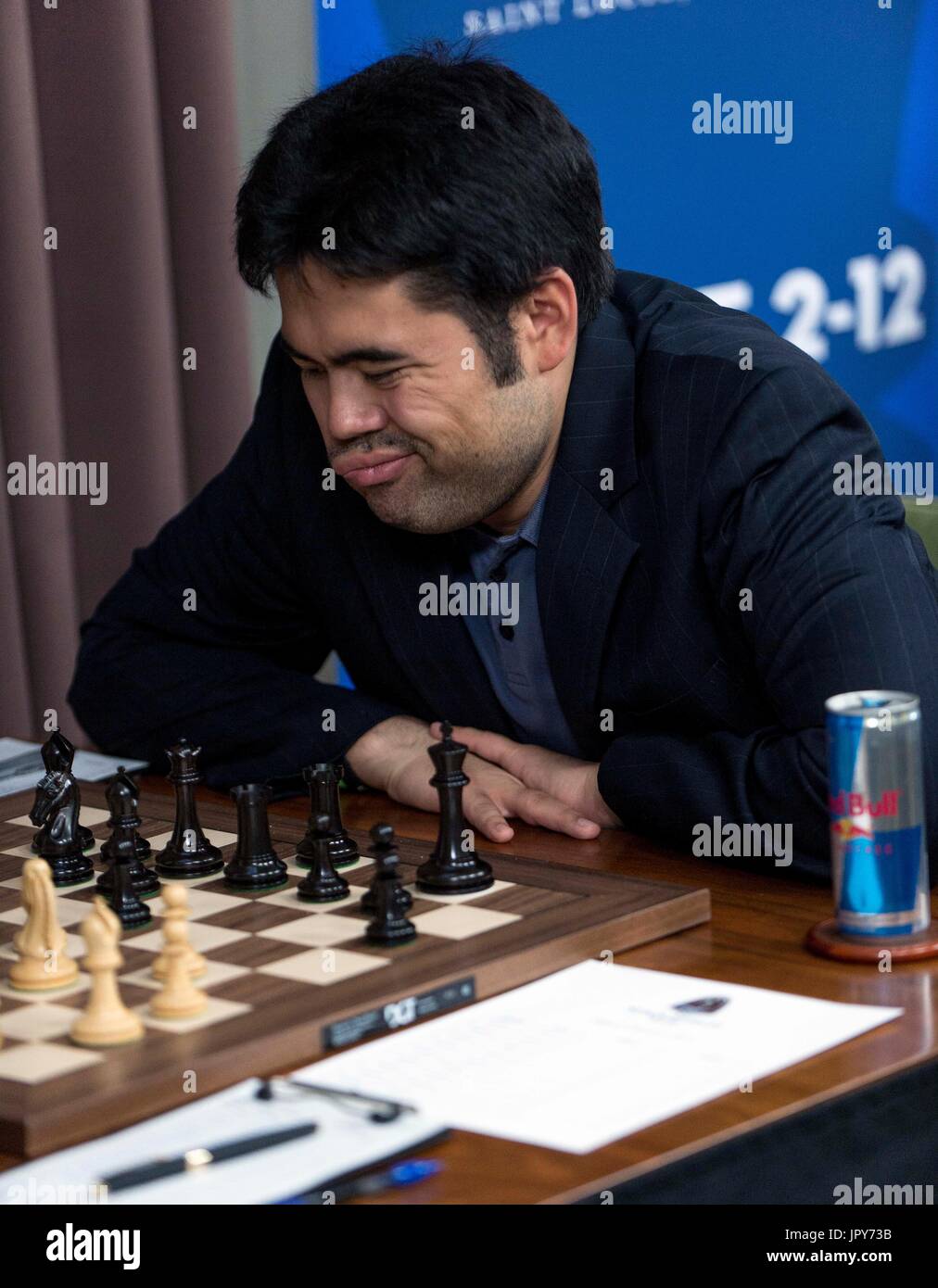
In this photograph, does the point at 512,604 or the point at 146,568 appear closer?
the point at 512,604

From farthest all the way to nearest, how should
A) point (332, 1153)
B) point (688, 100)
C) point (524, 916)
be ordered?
point (688, 100)
point (524, 916)
point (332, 1153)

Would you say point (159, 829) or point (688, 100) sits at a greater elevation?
point (688, 100)

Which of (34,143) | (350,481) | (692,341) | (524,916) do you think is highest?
(34,143)

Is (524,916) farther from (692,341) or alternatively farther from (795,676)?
(692,341)

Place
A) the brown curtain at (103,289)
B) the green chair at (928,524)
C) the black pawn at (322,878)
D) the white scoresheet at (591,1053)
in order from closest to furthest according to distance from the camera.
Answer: the white scoresheet at (591,1053), the black pawn at (322,878), the green chair at (928,524), the brown curtain at (103,289)

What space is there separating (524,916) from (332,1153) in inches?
18.4

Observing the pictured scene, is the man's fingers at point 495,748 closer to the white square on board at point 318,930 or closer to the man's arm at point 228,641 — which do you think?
the man's arm at point 228,641

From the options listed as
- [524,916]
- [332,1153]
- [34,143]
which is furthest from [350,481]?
[34,143]

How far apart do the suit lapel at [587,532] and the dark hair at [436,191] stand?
116 mm

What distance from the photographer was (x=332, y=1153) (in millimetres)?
1055

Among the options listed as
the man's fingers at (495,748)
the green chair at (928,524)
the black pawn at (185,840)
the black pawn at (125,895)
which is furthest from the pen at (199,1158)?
the green chair at (928,524)

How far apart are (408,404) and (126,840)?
1.93 feet

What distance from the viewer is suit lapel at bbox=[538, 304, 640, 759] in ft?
6.70

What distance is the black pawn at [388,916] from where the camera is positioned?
1.43 metres
